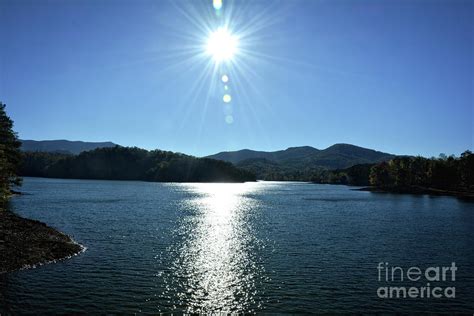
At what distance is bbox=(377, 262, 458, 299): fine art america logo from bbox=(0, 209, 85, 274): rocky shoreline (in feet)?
127

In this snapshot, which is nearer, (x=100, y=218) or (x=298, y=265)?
(x=298, y=265)

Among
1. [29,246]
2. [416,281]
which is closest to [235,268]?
[416,281]

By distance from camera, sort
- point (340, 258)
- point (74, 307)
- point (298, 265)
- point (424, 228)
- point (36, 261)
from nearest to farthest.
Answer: point (74, 307) → point (36, 261) → point (298, 265) → point (340, 258) → point (424, 228)

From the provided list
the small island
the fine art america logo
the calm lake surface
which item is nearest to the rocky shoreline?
the small island

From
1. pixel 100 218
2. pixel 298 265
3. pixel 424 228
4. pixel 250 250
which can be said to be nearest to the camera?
pixel 298 265

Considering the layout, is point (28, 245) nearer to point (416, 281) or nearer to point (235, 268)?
point (235, 268)

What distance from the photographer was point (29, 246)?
44.2 m

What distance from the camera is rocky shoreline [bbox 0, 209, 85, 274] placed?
129 ft

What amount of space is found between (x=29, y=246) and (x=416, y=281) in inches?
1868

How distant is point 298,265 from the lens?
144 ft

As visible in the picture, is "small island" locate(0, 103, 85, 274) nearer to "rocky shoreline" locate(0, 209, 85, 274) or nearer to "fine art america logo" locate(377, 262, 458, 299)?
"rocky shoreline" locate(0, 209, 85, 274)

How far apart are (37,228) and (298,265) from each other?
4117 centimetres

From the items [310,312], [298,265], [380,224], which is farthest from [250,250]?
[380,224]

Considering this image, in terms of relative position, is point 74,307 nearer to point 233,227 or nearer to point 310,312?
point 310,312
